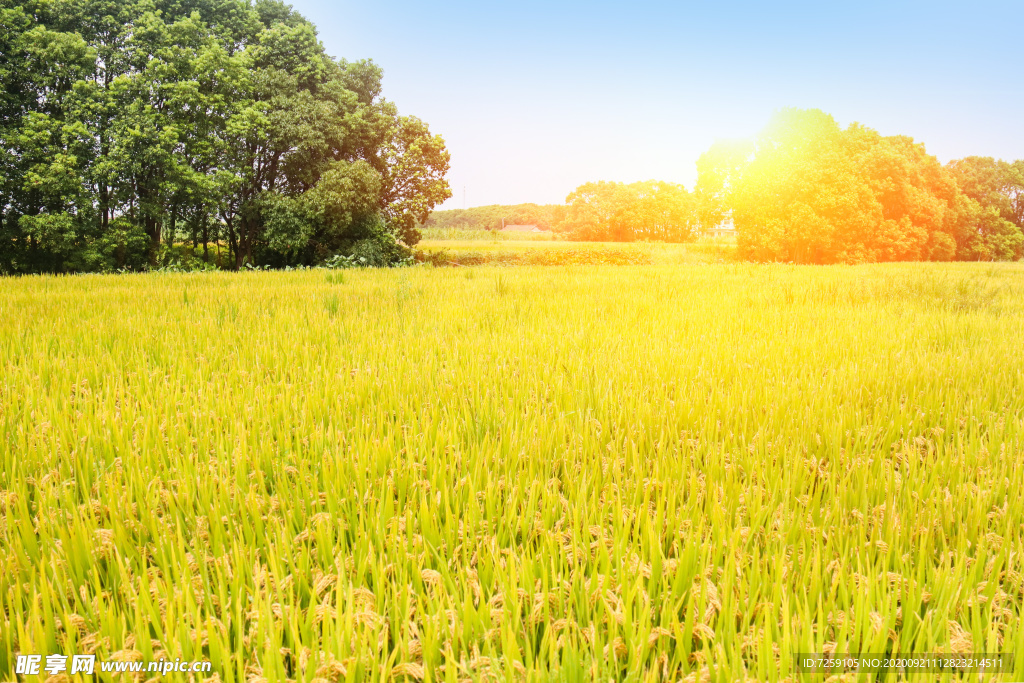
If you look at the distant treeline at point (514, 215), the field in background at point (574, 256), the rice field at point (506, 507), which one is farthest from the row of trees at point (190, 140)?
the distant treeline at point (514, 215)

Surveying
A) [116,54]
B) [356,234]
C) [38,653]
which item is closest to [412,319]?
[38,653]

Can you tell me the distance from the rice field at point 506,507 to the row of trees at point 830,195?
1077 inches

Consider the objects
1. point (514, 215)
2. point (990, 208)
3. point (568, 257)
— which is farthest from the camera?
point (514, 215)

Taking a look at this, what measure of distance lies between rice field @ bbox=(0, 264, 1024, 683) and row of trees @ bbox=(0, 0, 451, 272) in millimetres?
18001

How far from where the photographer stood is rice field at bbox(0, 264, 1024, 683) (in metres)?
1.14

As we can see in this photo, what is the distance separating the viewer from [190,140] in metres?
19.8

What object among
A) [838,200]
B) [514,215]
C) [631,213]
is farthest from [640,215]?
[514,215]

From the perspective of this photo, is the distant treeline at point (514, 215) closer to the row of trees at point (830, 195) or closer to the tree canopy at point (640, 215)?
the tree canopy at point (640, 215)

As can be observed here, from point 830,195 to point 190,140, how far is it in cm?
3022

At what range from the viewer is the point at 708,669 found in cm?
103

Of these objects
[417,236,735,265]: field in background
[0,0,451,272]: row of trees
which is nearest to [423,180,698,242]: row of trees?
[417,236,735,265]: field in background

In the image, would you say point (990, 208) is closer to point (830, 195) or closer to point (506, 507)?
point (830, 195)

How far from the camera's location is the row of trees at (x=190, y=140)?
1811cm

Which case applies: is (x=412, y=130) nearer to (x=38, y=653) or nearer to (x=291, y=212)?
(x=291, y=212)
